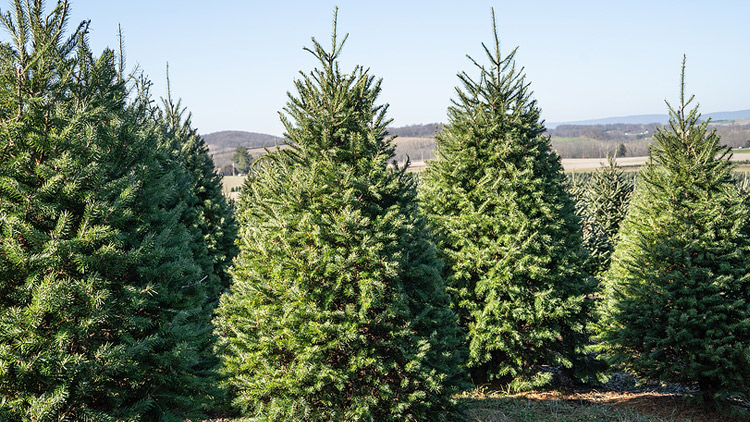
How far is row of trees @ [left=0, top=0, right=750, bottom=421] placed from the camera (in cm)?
330

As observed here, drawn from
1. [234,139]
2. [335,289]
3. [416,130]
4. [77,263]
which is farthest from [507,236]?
[234,139]

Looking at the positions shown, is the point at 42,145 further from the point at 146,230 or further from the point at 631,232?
the point at 631,232

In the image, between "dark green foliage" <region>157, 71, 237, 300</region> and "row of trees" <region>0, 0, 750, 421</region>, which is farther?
"dark green foliage" <region>157, 71, 237, 300</region>

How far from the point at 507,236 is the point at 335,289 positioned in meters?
4.92

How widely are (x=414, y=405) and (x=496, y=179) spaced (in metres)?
5.44

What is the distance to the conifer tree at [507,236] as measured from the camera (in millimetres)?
8938

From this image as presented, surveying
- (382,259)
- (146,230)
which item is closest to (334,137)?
(382,259)

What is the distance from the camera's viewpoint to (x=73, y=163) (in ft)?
11.2

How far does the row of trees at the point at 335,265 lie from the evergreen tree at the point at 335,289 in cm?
3

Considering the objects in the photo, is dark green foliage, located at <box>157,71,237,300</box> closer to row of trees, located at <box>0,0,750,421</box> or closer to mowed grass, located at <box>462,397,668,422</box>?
row of trees, located at <box>0,0,750,421</box>

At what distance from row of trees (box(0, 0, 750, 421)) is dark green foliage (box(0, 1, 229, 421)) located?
0.02 metres

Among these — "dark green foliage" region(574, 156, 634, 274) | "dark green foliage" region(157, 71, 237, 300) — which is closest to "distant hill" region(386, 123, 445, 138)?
"dark green foliage" region(574, 156, 634, 274)

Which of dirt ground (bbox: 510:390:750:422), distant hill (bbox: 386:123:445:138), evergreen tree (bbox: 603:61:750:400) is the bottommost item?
dirt ground (bbox: 510:390:750:422)

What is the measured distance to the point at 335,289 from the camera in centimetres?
500
